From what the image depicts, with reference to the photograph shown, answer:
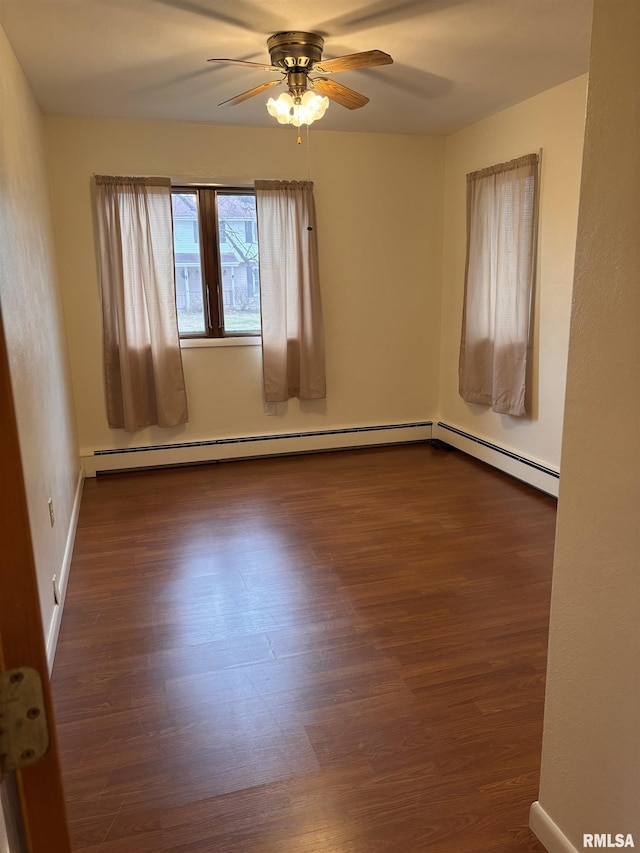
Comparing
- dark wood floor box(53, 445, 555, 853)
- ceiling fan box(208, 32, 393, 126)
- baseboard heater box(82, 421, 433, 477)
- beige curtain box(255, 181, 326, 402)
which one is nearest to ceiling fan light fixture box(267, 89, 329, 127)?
ceiling fan box(208, 32, 393, 126)

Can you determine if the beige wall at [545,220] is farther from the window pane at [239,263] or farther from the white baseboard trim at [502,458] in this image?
the window pane at [239,263]

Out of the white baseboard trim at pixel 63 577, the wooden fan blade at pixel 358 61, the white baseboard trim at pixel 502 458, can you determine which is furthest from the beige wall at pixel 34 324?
the white baseboard trim at pixel 502 458

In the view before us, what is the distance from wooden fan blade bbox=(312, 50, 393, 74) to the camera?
262 centimetres

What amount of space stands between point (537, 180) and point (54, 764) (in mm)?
4177

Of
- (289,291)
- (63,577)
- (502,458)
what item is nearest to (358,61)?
(289,291)

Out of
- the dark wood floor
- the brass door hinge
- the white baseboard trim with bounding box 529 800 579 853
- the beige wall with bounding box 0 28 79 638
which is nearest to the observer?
the brass door hinge

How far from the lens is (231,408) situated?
196 inches

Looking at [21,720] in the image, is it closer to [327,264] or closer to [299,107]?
[299,107]

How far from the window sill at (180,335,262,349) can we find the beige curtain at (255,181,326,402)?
0.12 m

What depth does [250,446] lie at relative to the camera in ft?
16.6

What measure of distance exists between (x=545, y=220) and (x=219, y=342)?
2524 mm

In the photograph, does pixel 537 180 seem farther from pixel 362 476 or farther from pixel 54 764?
pixel 54 764

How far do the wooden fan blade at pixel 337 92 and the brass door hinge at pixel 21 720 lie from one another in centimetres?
308

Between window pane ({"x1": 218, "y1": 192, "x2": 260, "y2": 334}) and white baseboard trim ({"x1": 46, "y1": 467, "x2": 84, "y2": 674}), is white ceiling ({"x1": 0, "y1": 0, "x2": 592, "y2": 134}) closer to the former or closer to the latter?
window pane ({"x1": 218, "y1": 192, "x2": 260, "y2": 334})
